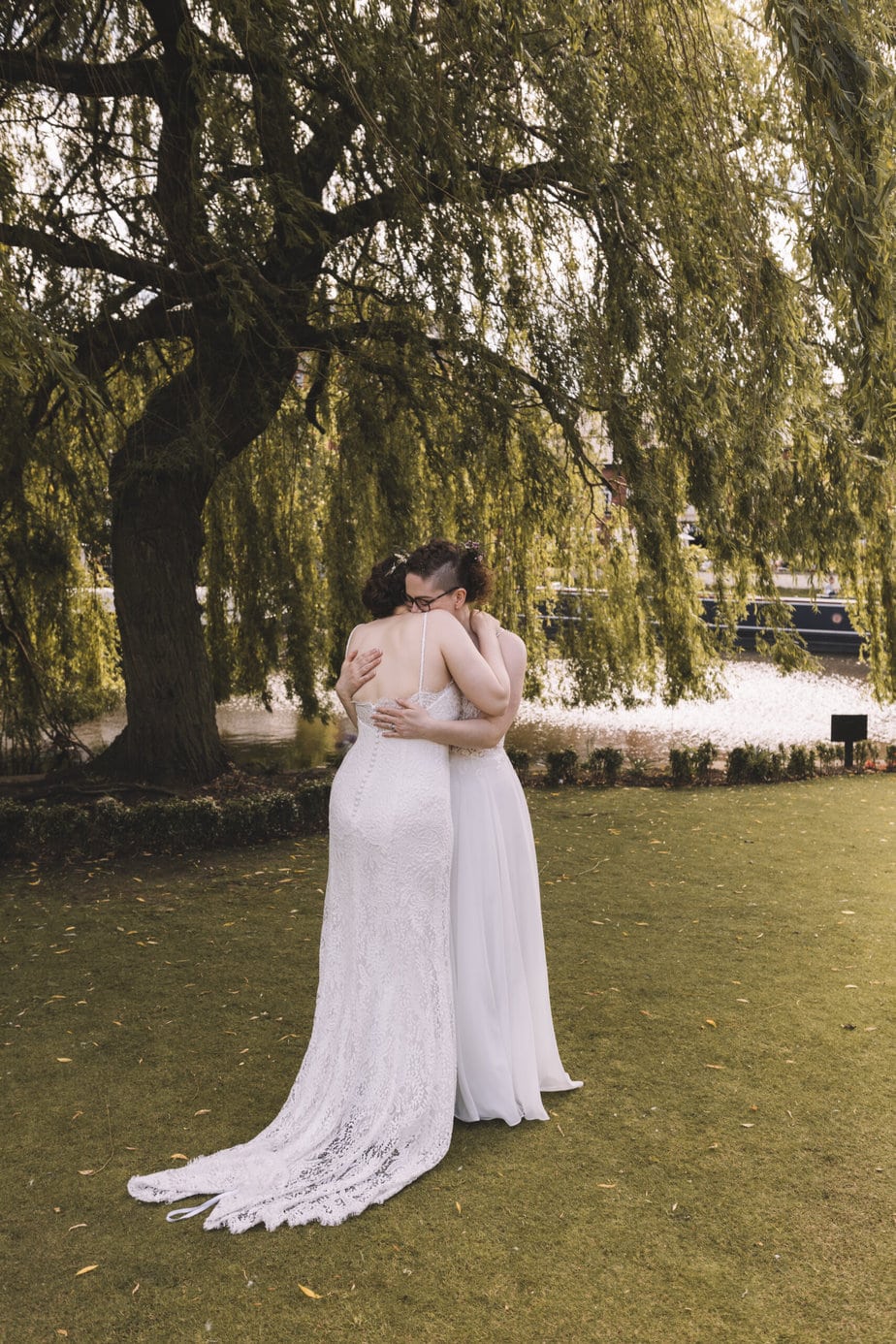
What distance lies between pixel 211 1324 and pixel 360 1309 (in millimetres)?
334

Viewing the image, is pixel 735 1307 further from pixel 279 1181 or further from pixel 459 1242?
pixel 279 1181

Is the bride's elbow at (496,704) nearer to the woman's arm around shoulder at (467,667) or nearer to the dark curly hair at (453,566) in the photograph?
the woman's arm around shoulder at (467,667)

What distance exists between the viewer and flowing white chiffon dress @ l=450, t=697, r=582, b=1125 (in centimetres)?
365

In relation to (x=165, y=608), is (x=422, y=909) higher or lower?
lower

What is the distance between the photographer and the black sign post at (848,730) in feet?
34.2

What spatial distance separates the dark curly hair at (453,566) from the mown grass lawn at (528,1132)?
5.41ft

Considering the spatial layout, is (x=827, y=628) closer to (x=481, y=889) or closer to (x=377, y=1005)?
(x=481, y=889)

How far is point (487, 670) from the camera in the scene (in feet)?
11.8

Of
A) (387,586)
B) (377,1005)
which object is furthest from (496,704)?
(377,1005)

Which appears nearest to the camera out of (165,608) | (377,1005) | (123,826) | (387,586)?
(377,1005)

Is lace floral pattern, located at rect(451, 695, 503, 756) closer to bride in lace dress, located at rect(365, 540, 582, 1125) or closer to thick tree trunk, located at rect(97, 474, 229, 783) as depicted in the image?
bride in lace dress, located at rect(365, 540, 582, 1125)

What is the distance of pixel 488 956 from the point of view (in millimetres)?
3668

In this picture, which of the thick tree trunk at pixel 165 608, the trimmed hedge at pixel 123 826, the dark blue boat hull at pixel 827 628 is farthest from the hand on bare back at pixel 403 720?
the dark blue boat hull at pixel 827 628

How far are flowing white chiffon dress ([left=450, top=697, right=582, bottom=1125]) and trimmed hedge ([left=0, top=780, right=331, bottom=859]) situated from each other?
161 inches
